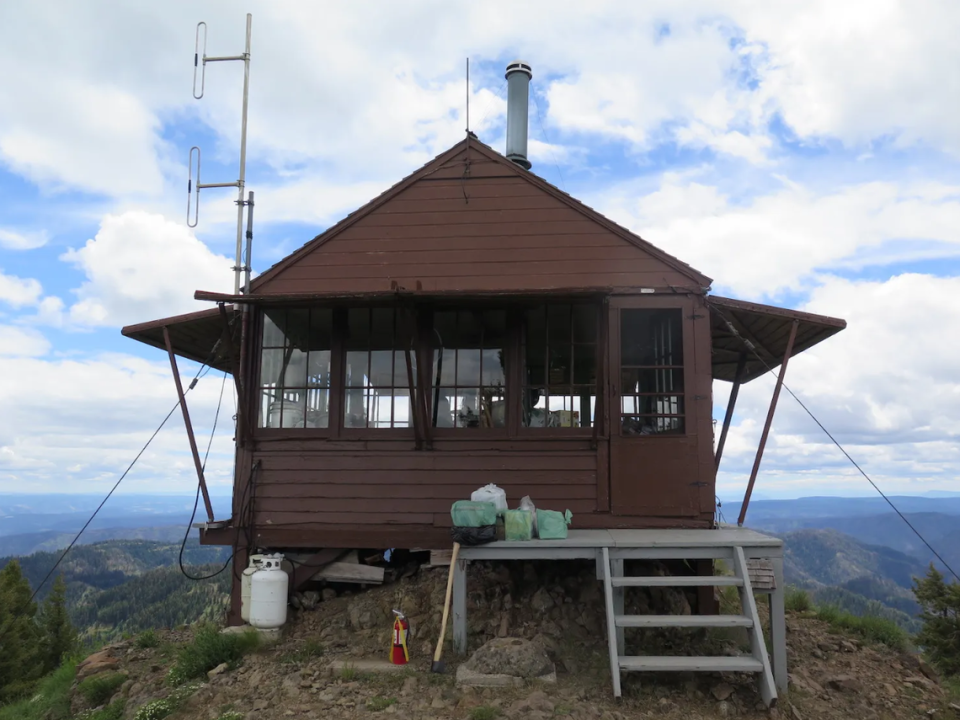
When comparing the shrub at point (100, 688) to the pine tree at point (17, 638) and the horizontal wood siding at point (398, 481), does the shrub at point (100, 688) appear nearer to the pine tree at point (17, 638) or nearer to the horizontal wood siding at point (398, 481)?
the horizontal wood siding at point (398, 481)

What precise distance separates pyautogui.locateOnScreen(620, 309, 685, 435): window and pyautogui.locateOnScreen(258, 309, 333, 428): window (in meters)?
3.58

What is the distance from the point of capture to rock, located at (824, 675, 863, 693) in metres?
7.04

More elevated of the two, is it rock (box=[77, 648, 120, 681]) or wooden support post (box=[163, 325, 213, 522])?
wooden support post (box=[163, 325, 213, 522])

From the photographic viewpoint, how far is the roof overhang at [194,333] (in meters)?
8.87

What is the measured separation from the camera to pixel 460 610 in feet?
23.6

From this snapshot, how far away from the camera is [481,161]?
30.0 feet

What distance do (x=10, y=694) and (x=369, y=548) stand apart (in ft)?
50.1

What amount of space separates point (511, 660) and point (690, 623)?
1620 millimetres

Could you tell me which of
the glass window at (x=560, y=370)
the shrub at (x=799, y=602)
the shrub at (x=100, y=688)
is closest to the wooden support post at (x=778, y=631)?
the glass window at (x=560, y=370)

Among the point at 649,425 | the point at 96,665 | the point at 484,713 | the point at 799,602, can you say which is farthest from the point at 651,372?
the point at 96,665

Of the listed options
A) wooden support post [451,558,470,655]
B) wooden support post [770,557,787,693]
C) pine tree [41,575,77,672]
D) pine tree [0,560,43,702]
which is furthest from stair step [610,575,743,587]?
pine tree [41,575,77,672]

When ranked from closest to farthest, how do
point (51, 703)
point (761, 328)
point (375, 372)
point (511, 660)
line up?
point (511, 660) → point (51, 703) → point (375, 372) → point (761, 328)

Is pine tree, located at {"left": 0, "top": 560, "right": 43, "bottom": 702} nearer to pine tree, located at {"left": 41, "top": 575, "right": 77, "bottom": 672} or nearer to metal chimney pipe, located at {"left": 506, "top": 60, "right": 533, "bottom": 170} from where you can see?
pine tree, located at {"left": 41, "top": 575, "right": 77, "bottom": 672}

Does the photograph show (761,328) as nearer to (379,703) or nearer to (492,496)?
(492,496)
